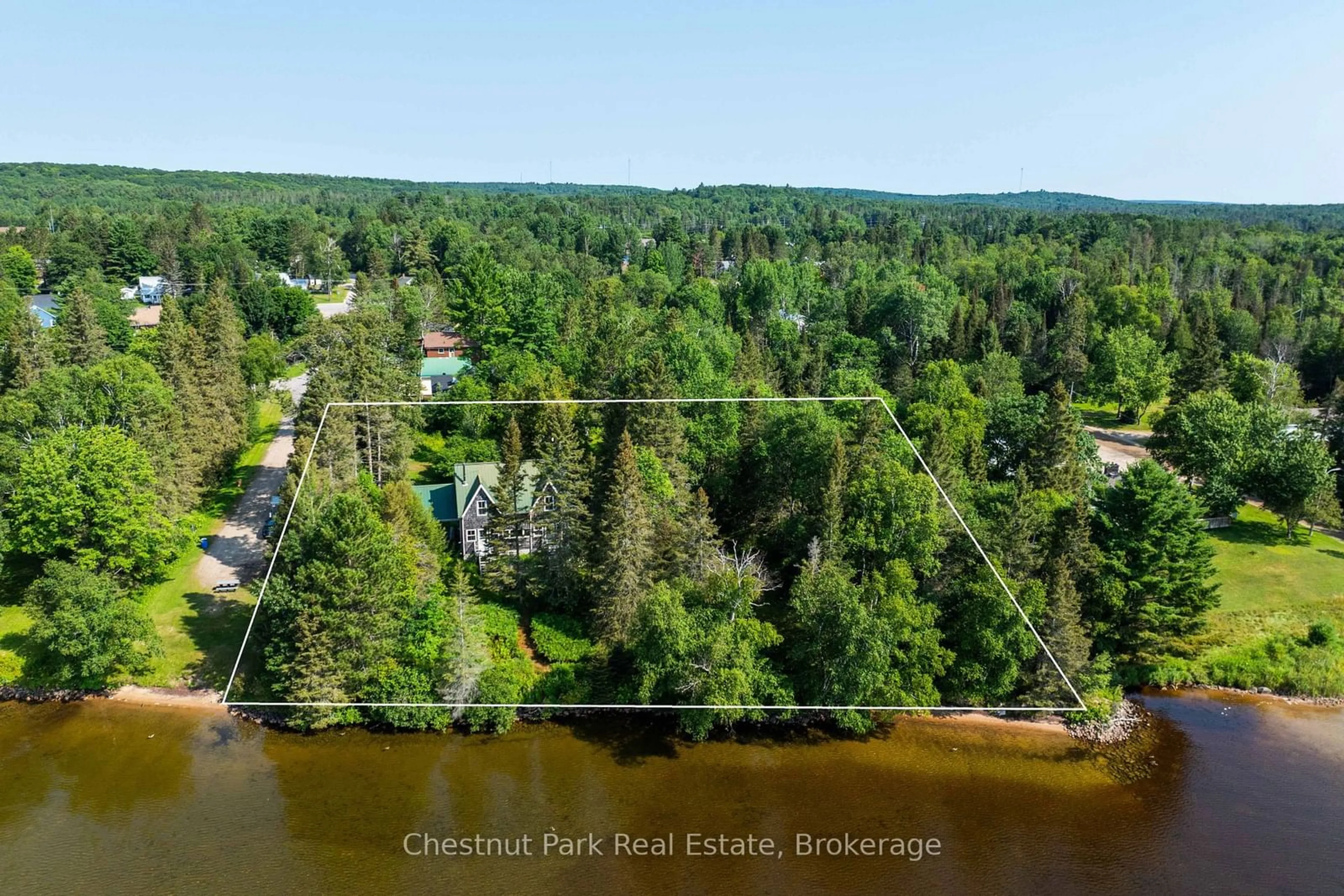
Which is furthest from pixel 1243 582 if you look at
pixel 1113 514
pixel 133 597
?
A: pixel 133 597

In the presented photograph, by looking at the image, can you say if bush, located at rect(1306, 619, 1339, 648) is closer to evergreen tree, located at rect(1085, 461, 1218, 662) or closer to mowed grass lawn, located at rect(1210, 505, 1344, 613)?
mowed grass lawn, located at rect(1210, 505, 1344, 613)

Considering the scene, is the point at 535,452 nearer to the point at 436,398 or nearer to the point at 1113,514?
the point at 436,398

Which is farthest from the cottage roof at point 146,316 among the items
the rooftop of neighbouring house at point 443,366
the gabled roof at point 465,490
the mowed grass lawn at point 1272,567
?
the mowed grass lawn at point 1272,567

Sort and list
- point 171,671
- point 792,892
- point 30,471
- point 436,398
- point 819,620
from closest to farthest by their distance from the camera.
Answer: point 792,892, point 819,620, point 171,671, point 30,471, point 436,398

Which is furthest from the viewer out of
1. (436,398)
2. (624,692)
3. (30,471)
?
(436,398)

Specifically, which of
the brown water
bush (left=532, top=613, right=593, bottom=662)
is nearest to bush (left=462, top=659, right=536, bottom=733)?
the brown water
